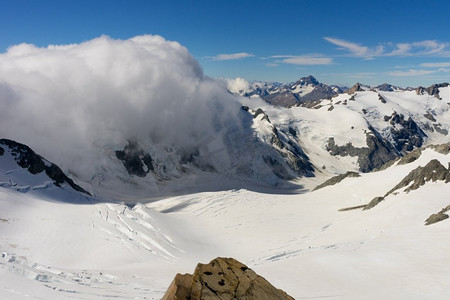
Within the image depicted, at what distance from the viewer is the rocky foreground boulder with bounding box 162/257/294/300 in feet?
51.4

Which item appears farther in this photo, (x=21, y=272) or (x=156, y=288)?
(x=156, y=288)

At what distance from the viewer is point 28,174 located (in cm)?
7406

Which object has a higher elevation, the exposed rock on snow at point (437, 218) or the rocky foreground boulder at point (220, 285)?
the rocky foreground boulder at point (220, 285)

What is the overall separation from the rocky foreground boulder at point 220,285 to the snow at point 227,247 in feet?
29.5

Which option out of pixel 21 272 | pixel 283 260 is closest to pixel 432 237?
pixel 283 260

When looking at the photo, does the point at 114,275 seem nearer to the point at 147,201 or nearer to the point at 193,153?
the point at 147,201

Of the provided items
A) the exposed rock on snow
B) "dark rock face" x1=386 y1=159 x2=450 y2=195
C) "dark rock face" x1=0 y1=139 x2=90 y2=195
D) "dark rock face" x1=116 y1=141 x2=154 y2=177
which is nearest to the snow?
the exposed rock on snow

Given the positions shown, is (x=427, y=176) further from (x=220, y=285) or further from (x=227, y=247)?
(x=220, y=285)

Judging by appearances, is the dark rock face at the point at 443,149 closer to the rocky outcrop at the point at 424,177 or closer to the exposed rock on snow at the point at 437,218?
the rocky outcrop at the point at 424,177

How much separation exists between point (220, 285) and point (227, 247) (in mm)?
43024

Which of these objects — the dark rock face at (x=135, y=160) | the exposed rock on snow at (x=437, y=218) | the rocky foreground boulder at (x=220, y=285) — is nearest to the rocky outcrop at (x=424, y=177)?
the exposed rock on snow at (x=437, y=218)

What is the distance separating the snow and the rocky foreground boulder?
8982 millimetres

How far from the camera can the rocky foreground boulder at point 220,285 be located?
51.4 feet

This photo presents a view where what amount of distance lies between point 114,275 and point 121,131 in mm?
156117
